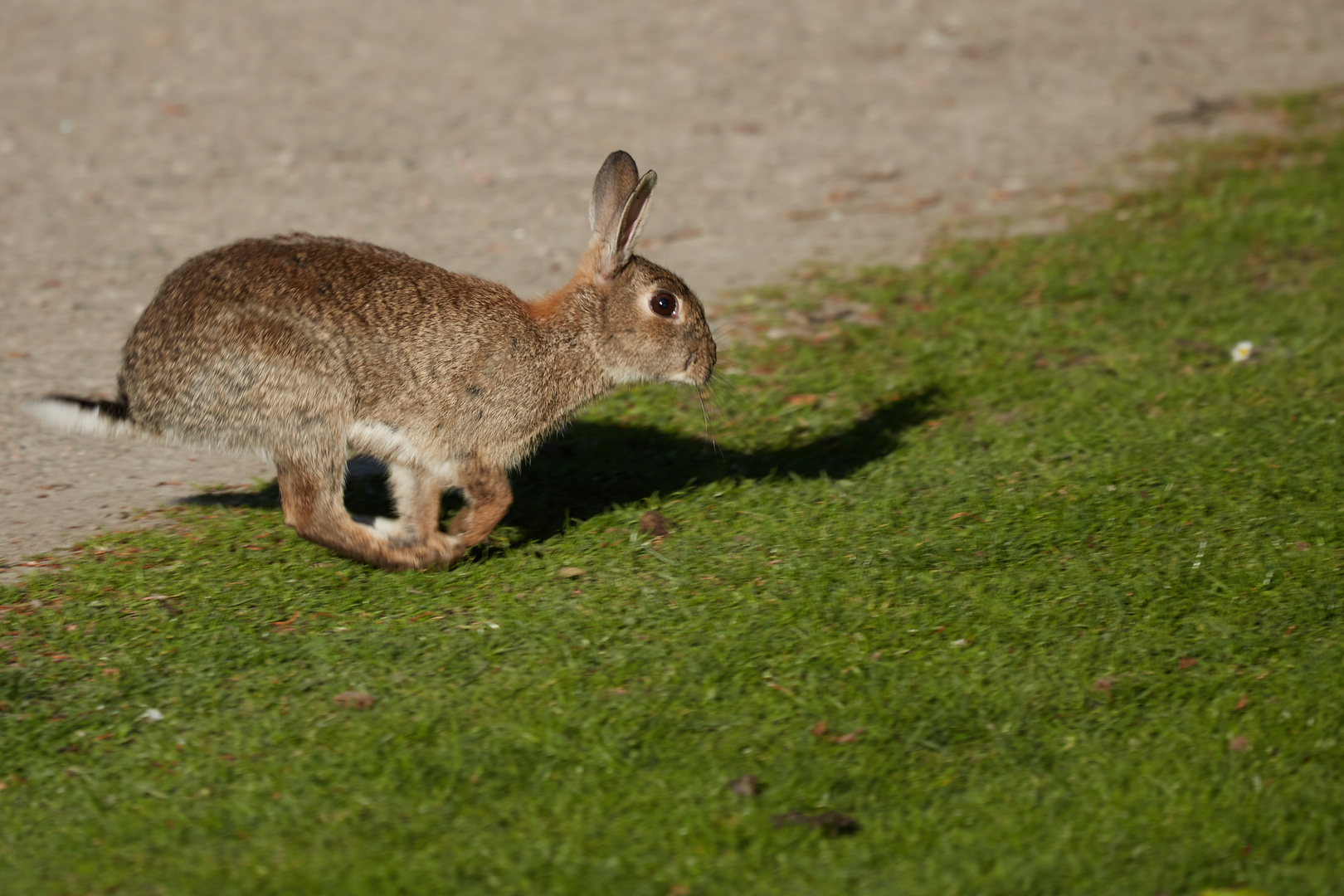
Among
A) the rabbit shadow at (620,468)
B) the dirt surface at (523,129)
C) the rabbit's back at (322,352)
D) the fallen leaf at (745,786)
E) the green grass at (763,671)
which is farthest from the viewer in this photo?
the dirt surface at (523,129)

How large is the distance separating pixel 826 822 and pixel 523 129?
770cm

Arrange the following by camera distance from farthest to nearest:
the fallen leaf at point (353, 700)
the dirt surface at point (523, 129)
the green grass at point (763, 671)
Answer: the dirt surface at point (523, 129) → the fallen leaf at point (353, 700) → the green grass at point (763, 671)

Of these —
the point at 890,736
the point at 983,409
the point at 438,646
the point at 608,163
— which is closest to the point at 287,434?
the point at 438,646

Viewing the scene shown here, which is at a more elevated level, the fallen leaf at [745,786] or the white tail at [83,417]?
the white tail at [83,417]

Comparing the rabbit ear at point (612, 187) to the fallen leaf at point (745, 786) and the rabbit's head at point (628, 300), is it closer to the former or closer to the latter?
the rabbit's head at point (628, 300)

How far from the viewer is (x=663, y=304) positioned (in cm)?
516

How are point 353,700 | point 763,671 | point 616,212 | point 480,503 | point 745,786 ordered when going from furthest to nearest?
point 616,212
point 480,503
point 763,671
point 353,700
point 745,786

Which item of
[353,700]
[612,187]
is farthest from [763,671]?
[612,187]

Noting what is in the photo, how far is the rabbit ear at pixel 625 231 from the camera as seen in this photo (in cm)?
491

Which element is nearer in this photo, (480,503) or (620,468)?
(480,503)

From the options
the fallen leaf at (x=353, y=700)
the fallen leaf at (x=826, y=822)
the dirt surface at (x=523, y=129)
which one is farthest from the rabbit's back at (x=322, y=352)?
the fallen leaf at (x=826, y=822)

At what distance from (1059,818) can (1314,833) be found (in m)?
0.62

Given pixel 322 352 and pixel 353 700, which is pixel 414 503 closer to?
pixel 322 352

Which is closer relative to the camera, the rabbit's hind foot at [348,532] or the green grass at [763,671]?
the green grass at [763,671]
